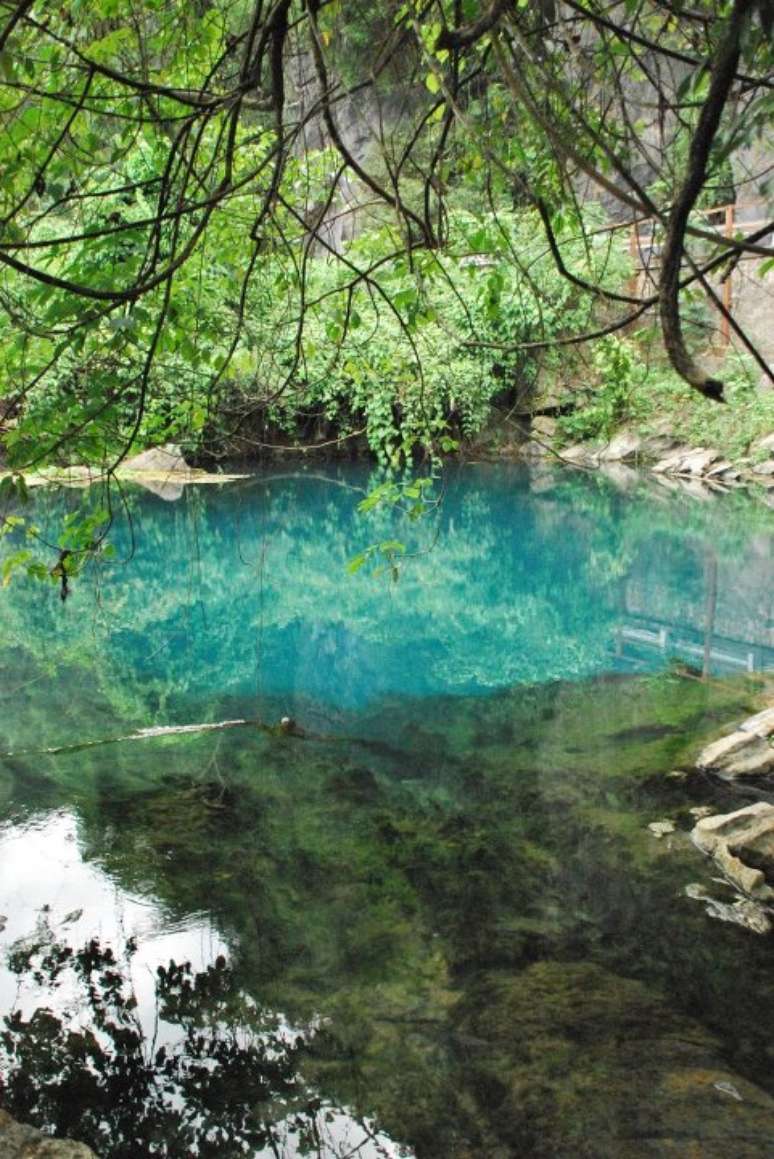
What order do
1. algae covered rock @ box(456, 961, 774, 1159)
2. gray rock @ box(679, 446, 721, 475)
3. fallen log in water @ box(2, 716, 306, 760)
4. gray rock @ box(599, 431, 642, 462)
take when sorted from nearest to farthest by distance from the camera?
algae covered rock @ box(456, 961, 774, 1159), fallen log in water @ box(2, 716, 306, 760), gray rock @ box(679, 446, 721, 475), gray rock @ box(599, 431, 642, 462)

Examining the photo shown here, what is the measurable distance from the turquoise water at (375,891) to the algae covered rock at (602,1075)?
0.03ft

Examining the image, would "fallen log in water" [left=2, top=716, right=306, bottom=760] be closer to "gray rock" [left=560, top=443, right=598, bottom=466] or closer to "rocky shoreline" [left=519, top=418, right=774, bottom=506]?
"rocky shoreline" [left=519, top=418, right=774, bottom=506]

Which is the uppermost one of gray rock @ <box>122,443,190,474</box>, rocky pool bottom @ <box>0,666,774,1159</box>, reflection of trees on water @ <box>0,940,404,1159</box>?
gray rock @ <box>122,443,190,474</box>

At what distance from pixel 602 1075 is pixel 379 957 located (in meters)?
0.99

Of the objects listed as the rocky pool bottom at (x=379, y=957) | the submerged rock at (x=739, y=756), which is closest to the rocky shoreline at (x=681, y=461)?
Answer: the submerged rock at (x=739, y=756)

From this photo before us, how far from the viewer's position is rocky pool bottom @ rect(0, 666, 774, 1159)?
121 inches

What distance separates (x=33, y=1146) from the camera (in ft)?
8.76

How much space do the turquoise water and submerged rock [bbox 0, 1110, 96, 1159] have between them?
0.96 feet

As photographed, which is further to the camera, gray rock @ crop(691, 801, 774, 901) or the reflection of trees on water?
gray rock @ crop(691, 801, 774, 901)

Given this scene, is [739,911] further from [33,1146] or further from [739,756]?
[33,1146]

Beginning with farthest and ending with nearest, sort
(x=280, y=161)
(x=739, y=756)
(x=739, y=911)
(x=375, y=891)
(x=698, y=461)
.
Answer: (x=698, y=461) → (x=739, y=756) → (x=375, y=891) → (x=739, y=911) → (x=280, y=161)

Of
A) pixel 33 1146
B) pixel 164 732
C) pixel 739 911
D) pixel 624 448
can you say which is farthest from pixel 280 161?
pixel 624 448

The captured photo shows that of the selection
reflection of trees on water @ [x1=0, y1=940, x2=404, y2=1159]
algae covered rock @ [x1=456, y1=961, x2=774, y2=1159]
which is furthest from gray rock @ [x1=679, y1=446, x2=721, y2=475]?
reflection of trees on water @ [x1=0, y1=940, x2=404, y2=1159]

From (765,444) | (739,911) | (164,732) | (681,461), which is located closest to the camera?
(739,911)
